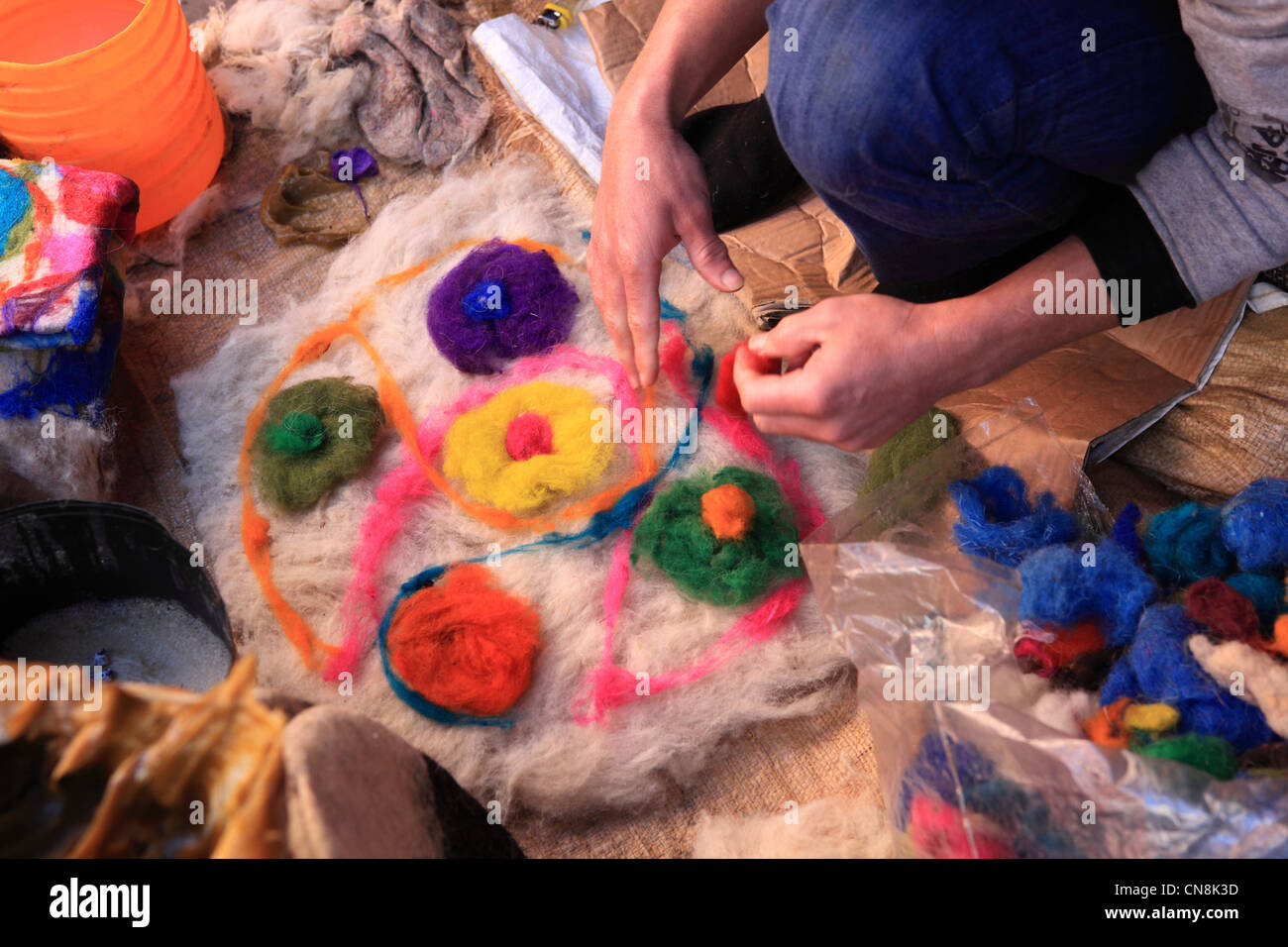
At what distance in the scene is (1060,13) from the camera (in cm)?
94

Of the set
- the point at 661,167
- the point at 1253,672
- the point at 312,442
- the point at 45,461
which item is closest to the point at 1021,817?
the point at 1253,672

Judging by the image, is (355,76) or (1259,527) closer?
(1259,527)

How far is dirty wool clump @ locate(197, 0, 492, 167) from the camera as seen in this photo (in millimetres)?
1753

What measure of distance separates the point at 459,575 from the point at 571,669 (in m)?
0.20

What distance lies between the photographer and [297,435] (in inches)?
53.2

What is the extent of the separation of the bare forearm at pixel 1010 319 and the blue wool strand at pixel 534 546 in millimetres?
478

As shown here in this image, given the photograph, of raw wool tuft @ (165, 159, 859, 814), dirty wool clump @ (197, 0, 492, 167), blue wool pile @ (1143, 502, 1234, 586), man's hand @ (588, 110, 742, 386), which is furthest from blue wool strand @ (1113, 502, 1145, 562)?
dirty wool clump @ (197, 0, 492, 167)

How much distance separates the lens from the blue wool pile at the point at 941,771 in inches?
36.3

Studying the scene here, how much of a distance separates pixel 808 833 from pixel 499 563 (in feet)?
1.71

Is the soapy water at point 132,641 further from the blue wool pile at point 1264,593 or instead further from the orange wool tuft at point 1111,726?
the blue wool pile at point 1264,593

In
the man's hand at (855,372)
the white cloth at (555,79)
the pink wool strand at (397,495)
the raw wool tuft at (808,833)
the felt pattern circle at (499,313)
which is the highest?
the white cloth at (555,79)

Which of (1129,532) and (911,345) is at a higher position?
(911,345)

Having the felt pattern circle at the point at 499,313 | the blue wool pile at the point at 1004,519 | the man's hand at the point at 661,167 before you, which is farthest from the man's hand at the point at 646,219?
the blue wool pile at the point at 1004,519

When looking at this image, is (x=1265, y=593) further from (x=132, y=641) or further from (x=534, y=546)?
(x=132, y=641)
